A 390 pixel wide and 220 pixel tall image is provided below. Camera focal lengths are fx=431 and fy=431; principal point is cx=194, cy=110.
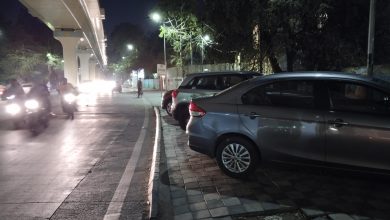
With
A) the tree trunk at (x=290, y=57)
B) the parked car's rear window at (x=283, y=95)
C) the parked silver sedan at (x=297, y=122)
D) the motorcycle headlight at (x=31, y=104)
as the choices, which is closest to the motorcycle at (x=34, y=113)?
the motorcycle headlight at (x=31, y=104)

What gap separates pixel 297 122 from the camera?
6.25 m

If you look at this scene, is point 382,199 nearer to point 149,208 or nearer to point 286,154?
point 286,154

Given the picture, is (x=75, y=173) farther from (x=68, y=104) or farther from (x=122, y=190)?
(x=68, y=104)

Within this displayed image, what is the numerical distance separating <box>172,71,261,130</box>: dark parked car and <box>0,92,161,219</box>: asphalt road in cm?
117

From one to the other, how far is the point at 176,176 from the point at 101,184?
1231 mm

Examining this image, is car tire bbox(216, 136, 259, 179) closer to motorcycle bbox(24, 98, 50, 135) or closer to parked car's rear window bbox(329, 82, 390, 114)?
parked car's rear window bbox(329, 82, 390, 114)

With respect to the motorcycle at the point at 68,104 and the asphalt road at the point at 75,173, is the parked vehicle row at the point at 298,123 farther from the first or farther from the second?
the motorcycle at the point at 68,104

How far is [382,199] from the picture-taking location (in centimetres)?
566

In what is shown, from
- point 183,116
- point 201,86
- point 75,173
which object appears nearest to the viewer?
point 75,173

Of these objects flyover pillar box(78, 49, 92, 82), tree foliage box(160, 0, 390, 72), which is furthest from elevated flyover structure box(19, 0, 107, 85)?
flyover pillar box(78, 49, 92, 82)

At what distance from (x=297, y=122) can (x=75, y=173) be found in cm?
408

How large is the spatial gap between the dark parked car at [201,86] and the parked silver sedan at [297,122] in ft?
15.6

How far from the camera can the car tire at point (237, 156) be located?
21.9 feet

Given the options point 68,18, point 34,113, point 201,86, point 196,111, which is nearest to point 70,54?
point 68,18
